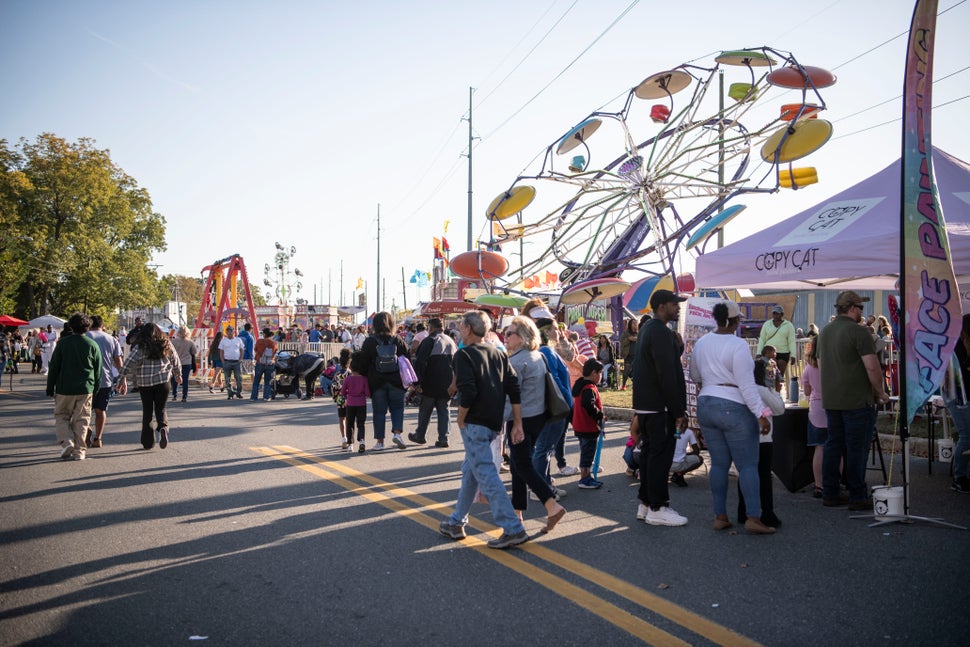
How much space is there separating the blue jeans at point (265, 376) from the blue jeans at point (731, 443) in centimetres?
1377

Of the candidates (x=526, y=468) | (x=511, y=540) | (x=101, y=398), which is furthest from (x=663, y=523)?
(x=101, y=398)

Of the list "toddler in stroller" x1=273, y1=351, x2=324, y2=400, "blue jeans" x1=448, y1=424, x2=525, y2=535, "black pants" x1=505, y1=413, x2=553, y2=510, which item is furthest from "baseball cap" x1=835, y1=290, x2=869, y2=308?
"toddler in stroller" x1=273, y1=351, x2=324, y2=400

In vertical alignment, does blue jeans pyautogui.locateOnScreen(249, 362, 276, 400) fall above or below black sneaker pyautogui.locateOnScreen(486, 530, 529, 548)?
above

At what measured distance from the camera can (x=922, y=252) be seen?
5.65m

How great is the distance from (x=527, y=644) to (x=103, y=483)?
589 cm

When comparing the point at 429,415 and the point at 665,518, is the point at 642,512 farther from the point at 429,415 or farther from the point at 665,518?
the point at 429,415

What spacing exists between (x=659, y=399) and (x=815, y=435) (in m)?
2.21

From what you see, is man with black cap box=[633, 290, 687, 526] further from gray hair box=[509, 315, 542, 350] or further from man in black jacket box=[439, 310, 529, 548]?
man in black jacket box=[439, 310, 529, 548]

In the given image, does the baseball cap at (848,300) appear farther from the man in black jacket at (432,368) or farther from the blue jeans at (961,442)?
the man in black jacket at (432,368)

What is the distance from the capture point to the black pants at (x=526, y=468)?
5.47 meters

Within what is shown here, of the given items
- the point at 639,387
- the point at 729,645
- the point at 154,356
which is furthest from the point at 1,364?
the point at 729,645

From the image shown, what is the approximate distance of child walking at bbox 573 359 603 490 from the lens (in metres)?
Result: 7.36

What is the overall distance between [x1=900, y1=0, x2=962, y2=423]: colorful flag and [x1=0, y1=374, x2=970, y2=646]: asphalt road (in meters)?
1.33

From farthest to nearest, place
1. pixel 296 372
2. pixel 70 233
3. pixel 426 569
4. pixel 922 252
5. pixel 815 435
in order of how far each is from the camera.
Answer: pixel 70 233 < pixel 296 372 < pixel 815 435 < pixel 922 252 < pixel 426 569
